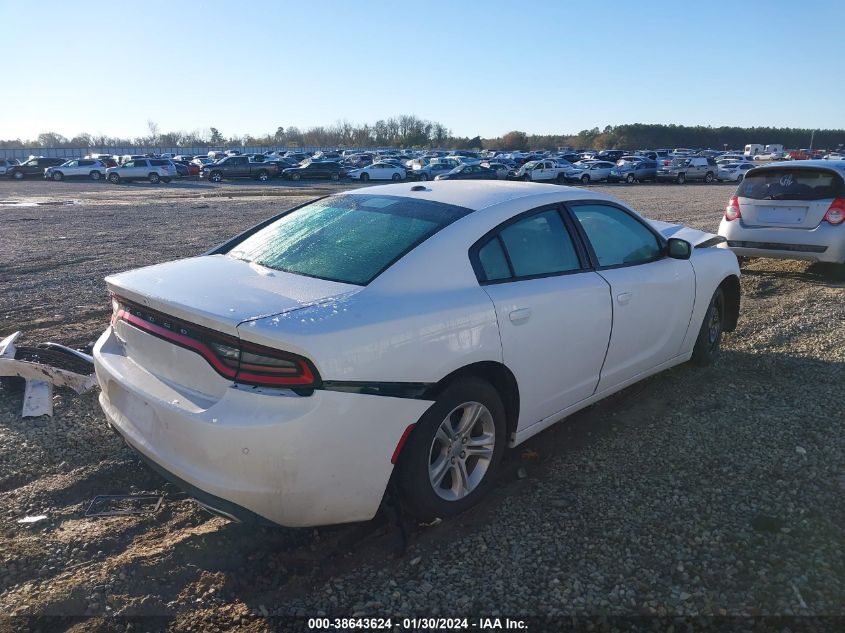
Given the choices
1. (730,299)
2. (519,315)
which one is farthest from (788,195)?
(519,315)

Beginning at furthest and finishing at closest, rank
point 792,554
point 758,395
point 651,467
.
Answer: point 758,395 < point 651,467 < point 792,554

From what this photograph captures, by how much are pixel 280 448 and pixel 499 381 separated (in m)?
1.32

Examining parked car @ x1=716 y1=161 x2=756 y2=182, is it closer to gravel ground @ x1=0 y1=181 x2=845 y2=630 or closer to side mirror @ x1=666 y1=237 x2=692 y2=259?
gravel ground @ x1=0 y1=181 x2=845 y2=630

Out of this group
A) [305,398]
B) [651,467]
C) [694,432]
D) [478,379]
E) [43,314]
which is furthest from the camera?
[43,314]

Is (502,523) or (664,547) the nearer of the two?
(664,547)

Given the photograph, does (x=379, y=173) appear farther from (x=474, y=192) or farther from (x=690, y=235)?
(x=474, y=192)

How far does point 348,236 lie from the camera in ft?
11.7

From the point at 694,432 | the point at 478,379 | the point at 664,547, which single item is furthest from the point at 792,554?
the point at 478,379

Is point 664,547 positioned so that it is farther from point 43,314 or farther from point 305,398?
point 43,314

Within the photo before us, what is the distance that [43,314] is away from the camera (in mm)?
6922

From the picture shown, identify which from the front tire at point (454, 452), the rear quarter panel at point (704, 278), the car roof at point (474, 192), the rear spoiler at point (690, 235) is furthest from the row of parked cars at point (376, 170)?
the front tire at point (454, 452)

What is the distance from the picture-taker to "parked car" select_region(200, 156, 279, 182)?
139ft

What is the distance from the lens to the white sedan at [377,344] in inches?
102

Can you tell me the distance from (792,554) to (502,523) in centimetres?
135
